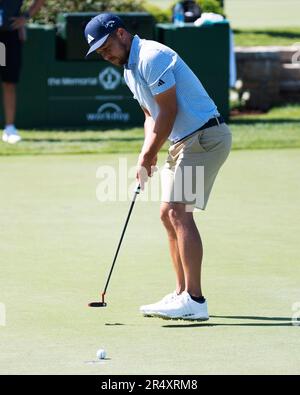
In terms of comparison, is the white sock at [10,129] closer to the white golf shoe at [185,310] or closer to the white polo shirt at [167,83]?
the white polo shirt at [167,83]

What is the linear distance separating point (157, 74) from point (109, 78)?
32.2 feet

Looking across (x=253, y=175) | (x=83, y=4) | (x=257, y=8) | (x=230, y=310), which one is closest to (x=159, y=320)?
(x=230, y=310)

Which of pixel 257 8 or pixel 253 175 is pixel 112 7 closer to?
pixel 253 175

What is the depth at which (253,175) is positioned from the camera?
13438mm

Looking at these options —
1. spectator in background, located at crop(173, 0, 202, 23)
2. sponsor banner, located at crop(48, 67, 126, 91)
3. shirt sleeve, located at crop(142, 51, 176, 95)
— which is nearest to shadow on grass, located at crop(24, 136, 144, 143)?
sponsor banner, located at crop(48, 67, 126, 91)

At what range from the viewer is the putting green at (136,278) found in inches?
263

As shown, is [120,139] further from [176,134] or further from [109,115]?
[176,134]

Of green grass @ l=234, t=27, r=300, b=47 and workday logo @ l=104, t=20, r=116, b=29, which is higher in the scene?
workday logo @ l=104, t=20, r=116, b=29

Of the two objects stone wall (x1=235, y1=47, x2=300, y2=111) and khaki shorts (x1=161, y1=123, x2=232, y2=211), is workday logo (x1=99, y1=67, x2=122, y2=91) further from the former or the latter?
khaki shorts (x1=161, y1=123, x2=232, y2=211)

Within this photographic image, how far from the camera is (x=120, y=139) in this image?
16047 mm

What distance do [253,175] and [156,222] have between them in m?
2.74

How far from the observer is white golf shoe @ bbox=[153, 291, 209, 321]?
24.9ft

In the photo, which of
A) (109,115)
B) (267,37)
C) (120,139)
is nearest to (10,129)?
(120,139)

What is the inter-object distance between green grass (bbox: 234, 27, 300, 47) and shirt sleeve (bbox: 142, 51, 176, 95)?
1589 centimetres
